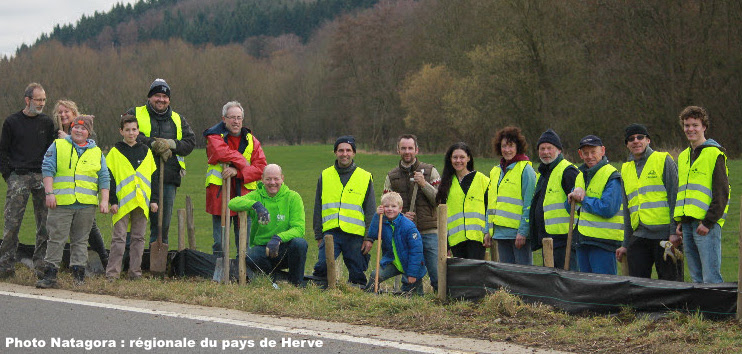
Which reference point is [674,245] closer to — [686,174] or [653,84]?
[686,174]

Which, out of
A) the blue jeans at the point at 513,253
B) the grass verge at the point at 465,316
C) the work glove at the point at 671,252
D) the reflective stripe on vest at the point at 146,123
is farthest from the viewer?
the reflective stripe on vest at the point at 146,123

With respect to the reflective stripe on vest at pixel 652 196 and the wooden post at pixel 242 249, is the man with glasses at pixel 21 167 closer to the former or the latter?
the wooden post at pixel 242 249

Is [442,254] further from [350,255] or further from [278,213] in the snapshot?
[278,213]

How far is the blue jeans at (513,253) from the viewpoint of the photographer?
9.80 meters

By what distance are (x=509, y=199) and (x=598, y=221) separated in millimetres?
1064

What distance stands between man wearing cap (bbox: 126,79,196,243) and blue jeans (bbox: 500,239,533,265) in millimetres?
4278

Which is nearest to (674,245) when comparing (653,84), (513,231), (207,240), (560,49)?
(513,231)

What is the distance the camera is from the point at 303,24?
608 feet

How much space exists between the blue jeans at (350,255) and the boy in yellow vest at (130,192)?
7.40ft

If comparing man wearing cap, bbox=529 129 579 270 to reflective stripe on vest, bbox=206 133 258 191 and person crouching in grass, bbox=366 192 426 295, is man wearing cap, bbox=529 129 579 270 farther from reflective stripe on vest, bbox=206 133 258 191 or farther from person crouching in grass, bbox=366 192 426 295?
reflective stripe on vest, bbox=206 133 258 191

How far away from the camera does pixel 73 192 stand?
10.3m

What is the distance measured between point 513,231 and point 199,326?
3.80 metres

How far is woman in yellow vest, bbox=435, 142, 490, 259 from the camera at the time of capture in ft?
33.1

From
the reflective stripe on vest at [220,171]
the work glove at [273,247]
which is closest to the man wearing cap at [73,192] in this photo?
the reflective stripe on vest at [220,171]
